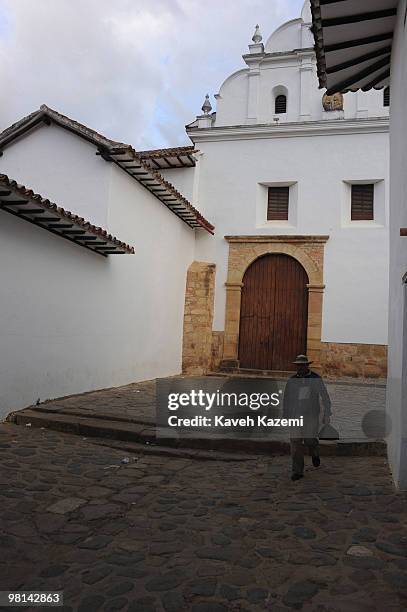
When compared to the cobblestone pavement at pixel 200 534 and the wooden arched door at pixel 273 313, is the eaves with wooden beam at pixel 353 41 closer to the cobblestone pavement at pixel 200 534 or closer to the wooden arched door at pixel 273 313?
the cobblestone pavement at pixel 200 534

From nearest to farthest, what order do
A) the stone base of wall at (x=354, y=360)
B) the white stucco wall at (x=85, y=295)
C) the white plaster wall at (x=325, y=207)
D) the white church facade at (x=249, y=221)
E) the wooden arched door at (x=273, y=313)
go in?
the white stucco wall at (x=85, y=295) < the white church facade at (x=249, y=221) < the stone base of wall at (x=354, y=360) < the white plaster wall at (x=325, y=207) < the wooden arched door at (x=273, y=313)

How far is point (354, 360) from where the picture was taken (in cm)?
1168

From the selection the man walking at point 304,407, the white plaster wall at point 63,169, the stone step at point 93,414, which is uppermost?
the white plaster wall at point 63,169

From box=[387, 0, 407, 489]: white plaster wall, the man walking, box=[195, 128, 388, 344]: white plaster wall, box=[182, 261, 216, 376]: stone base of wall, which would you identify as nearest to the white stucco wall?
box=[182, 261, 216, 376]: stone base of wall

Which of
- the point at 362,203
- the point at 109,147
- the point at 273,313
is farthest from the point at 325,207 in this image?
the point at 109,147

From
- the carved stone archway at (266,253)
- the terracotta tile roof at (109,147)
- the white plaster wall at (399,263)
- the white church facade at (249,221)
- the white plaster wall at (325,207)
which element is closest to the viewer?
the white plaster wall at (399,263)

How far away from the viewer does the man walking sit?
459 centimetres

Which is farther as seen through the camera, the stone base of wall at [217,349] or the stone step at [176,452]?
the stone base of wall at [217,349]

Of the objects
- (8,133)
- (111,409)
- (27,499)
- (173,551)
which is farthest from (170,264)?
(173,551)

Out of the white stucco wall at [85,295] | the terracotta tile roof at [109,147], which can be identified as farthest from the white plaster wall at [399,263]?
the white stucco wall at [85,295]

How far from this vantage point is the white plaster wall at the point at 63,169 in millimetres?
Result: 8680

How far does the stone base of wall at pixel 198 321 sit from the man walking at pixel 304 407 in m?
7.72

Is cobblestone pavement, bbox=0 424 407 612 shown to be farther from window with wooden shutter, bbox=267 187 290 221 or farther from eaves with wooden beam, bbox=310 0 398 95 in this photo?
window with wooden shutter, bbox=267 187 290 221

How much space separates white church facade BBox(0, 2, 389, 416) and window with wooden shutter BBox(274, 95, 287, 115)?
0.04 m
